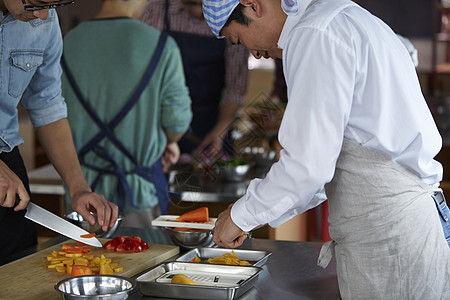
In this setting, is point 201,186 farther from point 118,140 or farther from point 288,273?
point 288,273

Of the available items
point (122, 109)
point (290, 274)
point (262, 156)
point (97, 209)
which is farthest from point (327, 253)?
point (262, 156)

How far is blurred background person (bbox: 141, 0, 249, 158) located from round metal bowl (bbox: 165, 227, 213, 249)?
1580mm

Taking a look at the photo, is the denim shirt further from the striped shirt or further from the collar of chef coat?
the striped shirt

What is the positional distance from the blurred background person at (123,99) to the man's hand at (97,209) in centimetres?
84

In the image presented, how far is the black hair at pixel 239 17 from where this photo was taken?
1.44 m

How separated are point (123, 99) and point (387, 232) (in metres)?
1.59

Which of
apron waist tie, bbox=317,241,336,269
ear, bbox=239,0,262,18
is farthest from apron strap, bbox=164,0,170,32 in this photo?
apron waist tie, bbox=317,241,336,269

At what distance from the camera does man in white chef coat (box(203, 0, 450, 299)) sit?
1.29m

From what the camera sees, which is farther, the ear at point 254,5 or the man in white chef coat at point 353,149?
the ear at point 254,5

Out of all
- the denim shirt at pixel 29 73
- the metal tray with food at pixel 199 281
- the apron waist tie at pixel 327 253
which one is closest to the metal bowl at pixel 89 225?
the denim shirt at pixel 29 73

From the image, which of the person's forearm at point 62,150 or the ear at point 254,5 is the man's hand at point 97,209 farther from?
the ear at point 254,5

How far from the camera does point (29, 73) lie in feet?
6.30

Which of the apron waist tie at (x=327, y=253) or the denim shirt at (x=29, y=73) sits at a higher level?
the denim shirt at (x=29, y=73)

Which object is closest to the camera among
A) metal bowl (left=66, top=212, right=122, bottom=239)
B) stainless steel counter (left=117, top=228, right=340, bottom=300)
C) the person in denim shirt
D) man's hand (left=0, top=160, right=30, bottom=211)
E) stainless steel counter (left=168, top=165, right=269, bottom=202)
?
stainless steel counter (left=117, top=228, right=340, bottom=300)
